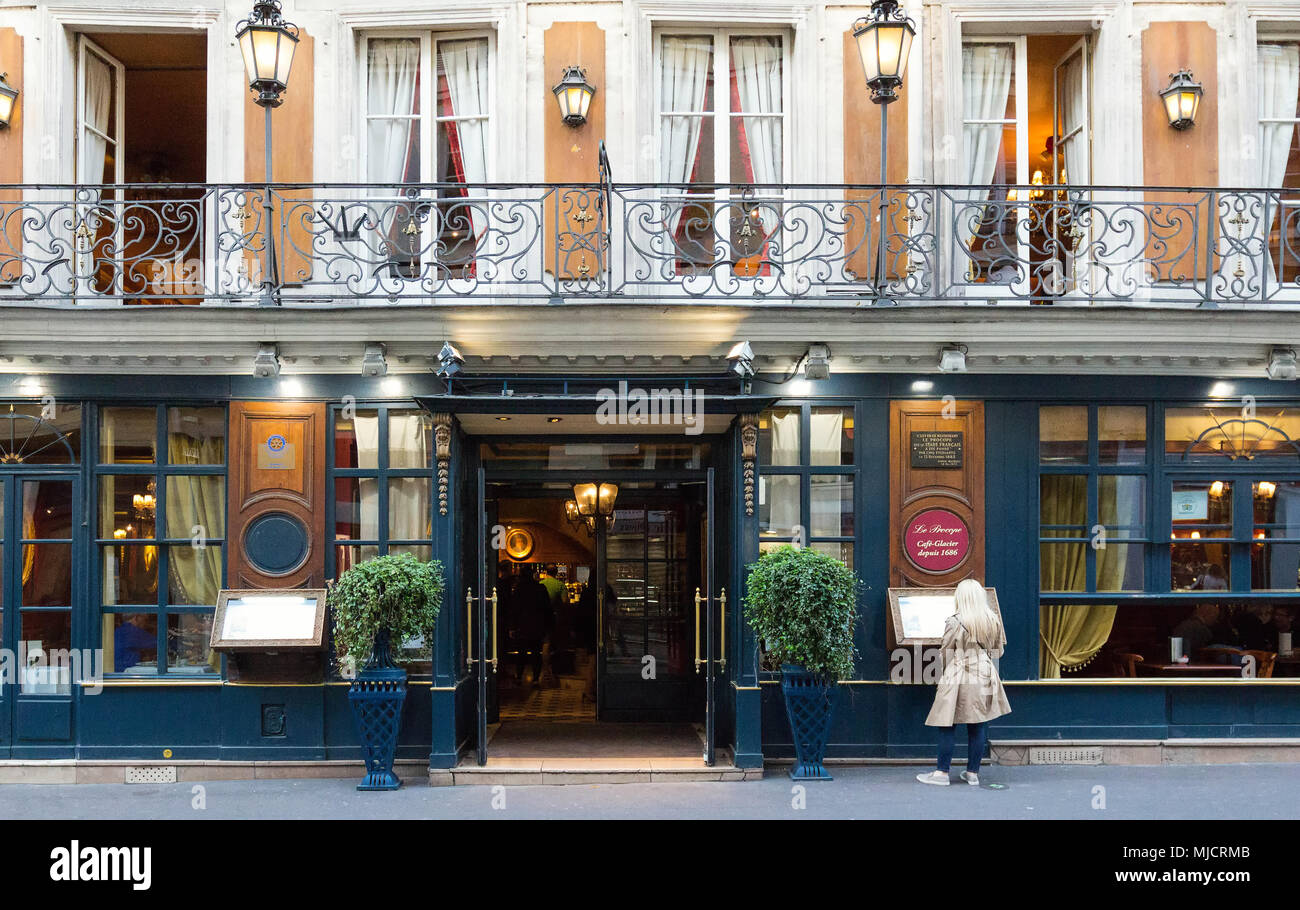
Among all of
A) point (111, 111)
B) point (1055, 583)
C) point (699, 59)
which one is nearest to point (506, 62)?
point (699, 59)

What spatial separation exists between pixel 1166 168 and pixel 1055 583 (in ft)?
12.9

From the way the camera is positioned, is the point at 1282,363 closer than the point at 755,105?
Yes

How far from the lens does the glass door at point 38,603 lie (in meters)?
9.91

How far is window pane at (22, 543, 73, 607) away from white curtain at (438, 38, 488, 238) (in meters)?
4.86

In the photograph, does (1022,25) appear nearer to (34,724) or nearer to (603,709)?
(603,709)

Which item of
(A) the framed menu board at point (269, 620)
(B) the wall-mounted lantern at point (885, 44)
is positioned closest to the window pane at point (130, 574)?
(A) the framed menu board at point (269, 620)

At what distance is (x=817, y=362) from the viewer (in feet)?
30.9

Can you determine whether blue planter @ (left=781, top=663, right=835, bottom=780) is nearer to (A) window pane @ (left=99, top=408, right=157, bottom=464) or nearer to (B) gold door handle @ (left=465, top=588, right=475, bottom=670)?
(B) gold door handle @ (left=465, top=588, right=475, bottom=670)

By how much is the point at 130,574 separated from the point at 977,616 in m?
7.47

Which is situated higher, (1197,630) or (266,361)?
(266,361)

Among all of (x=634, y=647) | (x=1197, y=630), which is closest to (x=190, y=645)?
(x=634, y=647)

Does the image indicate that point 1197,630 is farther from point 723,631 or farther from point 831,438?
point 723,631

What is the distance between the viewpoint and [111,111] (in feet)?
37.1

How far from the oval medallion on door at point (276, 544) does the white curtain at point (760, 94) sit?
5.34 metres
